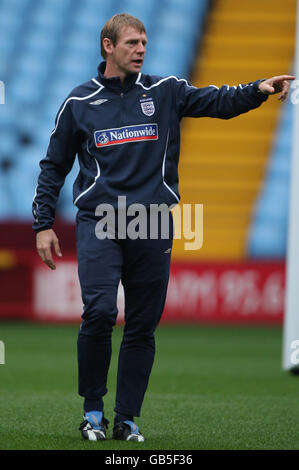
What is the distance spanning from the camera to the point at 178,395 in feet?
17.8

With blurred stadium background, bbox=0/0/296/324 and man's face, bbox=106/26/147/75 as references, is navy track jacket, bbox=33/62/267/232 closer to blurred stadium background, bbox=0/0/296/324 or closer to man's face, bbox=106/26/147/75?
man's face, bbox=106/26/147/75

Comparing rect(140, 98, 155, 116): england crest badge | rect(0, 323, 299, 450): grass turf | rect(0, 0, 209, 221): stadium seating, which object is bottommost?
rect(0, 323, 299, 450): grass turf

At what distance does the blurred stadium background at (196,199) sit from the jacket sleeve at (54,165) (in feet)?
2.84

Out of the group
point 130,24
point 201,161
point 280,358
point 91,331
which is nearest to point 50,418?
point 91,331

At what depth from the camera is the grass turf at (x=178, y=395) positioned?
3.87 metres

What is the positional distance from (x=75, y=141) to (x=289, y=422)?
1.56m

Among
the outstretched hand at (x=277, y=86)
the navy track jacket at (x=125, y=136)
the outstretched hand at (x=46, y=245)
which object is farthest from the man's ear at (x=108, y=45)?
the outstretched hand at (x=46, y=245)

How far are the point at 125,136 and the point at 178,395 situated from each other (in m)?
2.09

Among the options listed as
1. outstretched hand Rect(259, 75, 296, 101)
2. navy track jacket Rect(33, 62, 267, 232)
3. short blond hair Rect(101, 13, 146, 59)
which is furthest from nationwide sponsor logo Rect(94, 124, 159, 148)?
outstretched hand Rect(259, 75, 296, 101)

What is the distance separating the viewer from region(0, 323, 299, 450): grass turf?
387 cm

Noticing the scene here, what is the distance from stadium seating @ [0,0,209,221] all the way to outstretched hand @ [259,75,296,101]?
30.6 ft

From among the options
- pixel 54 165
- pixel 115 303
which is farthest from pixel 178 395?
pixel 54 165

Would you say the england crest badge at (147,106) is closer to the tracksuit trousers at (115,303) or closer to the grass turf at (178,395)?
the tracksuit trousers at (115,303)
